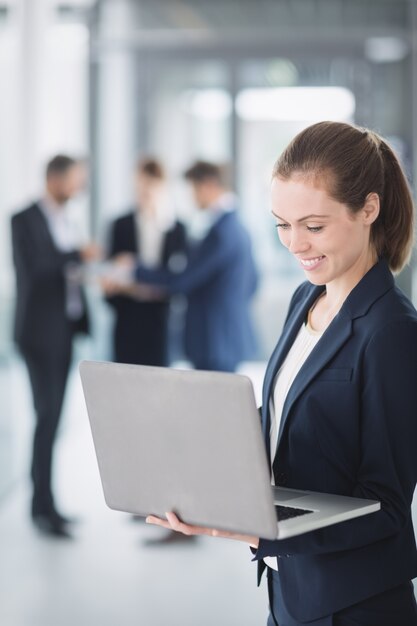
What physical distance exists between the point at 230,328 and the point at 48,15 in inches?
106

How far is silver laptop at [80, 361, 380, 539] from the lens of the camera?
4.19 ft

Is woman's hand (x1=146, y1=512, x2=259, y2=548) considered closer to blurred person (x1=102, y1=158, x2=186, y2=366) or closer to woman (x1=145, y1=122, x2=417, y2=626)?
woman (x1=145, y1=122, x2=417, y2=626)

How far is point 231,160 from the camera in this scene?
780cm

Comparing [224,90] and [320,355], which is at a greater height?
[224,90]

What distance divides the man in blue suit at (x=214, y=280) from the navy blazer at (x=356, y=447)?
286 cm

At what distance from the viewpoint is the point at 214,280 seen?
4434 mm

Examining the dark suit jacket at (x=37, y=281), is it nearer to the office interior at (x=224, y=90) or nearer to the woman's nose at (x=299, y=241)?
the office interior at (x=224, y=90)

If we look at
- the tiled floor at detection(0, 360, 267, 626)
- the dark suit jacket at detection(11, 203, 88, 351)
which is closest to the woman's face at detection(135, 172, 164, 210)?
the dark suit jacket at detection(11, 203, 88, 351)

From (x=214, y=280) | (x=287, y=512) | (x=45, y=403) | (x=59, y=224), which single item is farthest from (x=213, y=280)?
(x=287, y=512)

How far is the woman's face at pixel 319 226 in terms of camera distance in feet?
4.85

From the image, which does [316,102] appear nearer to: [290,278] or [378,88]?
[378,88]

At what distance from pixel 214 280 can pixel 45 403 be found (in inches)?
35.0

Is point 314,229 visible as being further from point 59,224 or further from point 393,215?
point 59,224

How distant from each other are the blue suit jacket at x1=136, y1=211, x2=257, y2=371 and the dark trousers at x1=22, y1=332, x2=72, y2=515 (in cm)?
51
